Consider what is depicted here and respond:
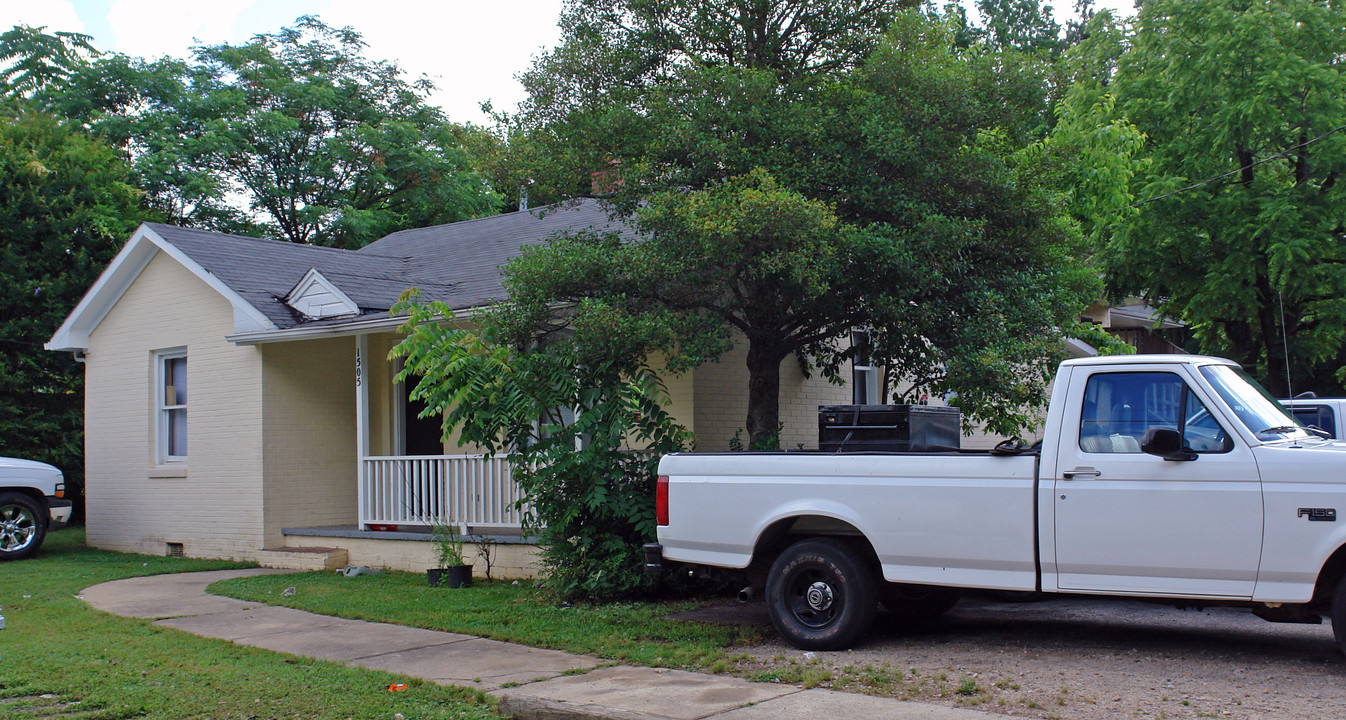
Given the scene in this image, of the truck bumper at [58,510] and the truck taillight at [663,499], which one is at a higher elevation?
the truck taillight at [663,499]

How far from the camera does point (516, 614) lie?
8992mm

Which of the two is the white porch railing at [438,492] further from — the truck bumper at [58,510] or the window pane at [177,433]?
the truck bumper at [58,510]

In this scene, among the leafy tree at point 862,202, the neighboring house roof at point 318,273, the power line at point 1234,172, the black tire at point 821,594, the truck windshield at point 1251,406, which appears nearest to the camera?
the truck windshield at point 1251,406

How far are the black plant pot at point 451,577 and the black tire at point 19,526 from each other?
657 centimetres

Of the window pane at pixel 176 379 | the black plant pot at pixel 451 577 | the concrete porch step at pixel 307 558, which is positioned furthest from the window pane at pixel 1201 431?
the window pane at pixel 176 379

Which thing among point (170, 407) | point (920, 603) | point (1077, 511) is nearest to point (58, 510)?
point (170, 407)

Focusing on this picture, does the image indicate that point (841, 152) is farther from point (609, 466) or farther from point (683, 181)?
point (609, 466)

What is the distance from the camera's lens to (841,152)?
8922 mm

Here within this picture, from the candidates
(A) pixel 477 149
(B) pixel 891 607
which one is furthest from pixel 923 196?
(A) pixel 477 149

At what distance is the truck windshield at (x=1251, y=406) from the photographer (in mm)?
6328

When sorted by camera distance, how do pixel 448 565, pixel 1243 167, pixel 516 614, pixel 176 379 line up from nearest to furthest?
pixel 516 614, pixel 448 565, pixel 176 379, pixel 1243 167

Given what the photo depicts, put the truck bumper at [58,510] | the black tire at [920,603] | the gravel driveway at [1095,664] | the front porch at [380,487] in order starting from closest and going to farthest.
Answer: the gravel driveway at [1095,664] → the black tire at [920,603] → the front porch at [380,487] → the truck bumper at [58,510]

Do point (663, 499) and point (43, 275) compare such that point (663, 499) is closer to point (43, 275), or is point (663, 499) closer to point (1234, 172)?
point (43, 275)

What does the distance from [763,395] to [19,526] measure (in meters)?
10.3
